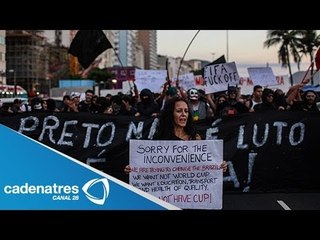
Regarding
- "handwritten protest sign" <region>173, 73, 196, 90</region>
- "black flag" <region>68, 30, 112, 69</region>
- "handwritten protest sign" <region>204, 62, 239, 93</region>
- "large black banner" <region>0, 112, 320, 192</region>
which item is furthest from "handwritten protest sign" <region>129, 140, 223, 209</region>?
"handwritten protest sign" <region>173, 73, 196, 90</region>

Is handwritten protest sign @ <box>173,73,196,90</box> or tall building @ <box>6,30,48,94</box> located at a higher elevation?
tall building @ <box>6,30,48,94</box>

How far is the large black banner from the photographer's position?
24.5ft

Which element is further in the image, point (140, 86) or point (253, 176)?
point (140, 86)

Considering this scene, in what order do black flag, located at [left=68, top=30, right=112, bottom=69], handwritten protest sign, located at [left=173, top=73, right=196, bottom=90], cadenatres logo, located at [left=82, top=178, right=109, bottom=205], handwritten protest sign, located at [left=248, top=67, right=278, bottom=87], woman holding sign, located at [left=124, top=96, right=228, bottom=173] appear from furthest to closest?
handwritten protest sign, located at [left=173, top=73, right=196, bottom=90] → handwritten protest sign, located at [left=248, top=67, right=278, bottom=87] → black flag, located at [left=68, top=30, right=112, bottom=69] → woman holding sign, located at [left=124, top=96, right=228, bottom=173] → cadenatres logo, located at [left=82, top=178, right=109, bottom=205]

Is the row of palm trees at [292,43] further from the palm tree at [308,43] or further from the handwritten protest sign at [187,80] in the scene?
the handwritten protest sign at [187,80]

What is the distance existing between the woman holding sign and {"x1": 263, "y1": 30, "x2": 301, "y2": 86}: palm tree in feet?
145

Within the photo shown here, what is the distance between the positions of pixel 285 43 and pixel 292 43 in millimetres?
650

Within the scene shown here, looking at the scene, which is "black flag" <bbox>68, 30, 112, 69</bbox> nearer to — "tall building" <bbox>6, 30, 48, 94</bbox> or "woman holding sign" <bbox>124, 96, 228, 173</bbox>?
"woman holding sign" <bbox>124, 96, 228, 173</bbox>

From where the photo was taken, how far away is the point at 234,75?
36.0 feet
